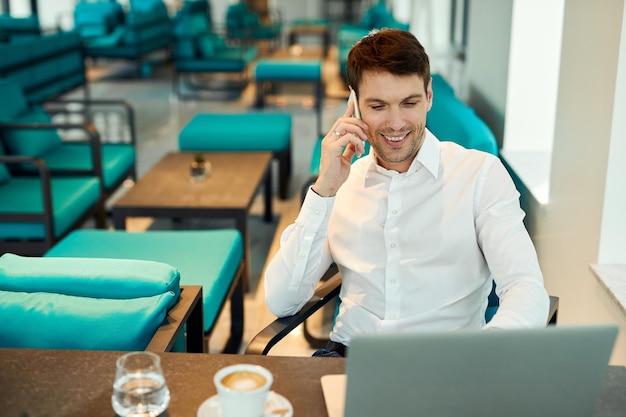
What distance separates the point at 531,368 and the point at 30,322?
1321mm

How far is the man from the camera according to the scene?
2.06 metres

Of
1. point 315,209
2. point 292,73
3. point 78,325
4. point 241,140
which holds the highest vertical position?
point 315,209

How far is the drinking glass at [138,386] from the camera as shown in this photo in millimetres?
1427

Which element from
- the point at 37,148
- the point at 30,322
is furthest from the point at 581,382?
the point at 37,148

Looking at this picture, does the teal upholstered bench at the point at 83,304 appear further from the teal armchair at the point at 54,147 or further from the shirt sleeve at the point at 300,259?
the teal armchair at the point at 54,147

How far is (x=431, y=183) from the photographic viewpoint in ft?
7.16

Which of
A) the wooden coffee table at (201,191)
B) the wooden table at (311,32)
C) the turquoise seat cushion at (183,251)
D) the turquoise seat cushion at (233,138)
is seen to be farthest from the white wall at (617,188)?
the wooden table at (311,32)

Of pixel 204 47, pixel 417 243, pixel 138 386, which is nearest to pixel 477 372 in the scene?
pixel 138 386

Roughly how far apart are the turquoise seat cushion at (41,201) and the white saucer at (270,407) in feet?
9.36

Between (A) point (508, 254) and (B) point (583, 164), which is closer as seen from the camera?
(A) point (508, 254)

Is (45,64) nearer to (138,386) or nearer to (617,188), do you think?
(617,188)

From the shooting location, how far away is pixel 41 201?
167 inches

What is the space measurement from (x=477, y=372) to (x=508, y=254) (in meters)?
0.84

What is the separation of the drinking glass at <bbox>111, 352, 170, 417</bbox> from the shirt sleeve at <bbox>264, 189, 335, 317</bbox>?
767 millimetres
